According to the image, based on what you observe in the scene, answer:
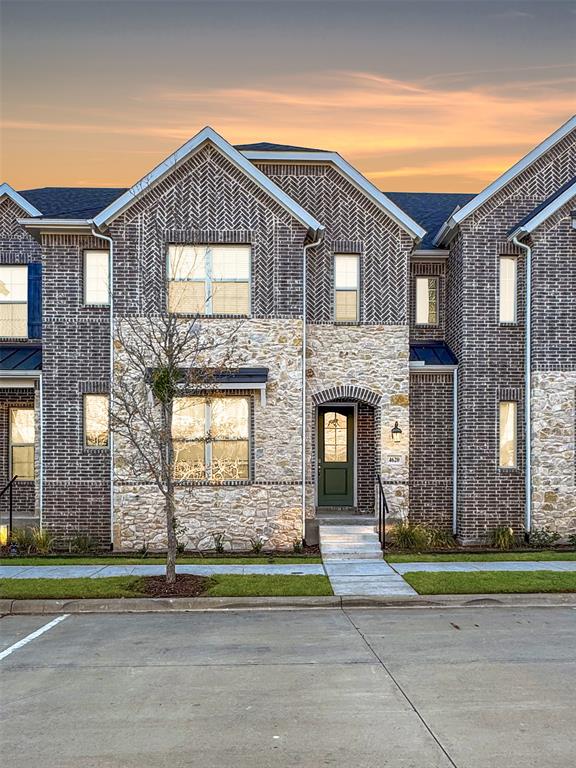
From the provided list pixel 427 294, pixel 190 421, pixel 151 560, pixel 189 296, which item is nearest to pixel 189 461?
pixel 190 421

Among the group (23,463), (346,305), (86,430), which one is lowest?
(23,463)

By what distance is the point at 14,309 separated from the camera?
17.3 metres

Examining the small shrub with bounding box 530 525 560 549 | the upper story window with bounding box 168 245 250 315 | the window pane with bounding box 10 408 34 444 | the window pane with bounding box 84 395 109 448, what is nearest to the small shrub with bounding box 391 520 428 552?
the small shrub with bounding box 530 525 560 549

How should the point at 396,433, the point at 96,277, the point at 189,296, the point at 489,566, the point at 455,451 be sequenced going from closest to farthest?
1. the point at 489,566
2. the point at 189,296
3. the point at 396,433
4. the point at 96,277
5. the point at 455,451

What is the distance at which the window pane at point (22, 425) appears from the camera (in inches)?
671

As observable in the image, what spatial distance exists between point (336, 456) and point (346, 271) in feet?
14.8

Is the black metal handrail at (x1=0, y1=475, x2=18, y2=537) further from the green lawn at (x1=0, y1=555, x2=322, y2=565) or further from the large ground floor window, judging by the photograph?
the large ground floor window

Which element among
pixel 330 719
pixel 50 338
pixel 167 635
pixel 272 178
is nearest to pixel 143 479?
pixel 50 338

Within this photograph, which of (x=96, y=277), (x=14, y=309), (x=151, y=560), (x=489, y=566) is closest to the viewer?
(x=489, y=566)

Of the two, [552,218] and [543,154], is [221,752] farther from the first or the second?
[543,154]

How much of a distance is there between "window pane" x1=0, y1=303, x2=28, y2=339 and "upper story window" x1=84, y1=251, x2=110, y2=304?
7.59 feet

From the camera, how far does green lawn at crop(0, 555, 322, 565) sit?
1328 centimetres

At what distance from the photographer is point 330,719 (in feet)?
20.2

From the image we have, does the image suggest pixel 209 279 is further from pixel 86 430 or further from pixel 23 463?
pixel 23 463
